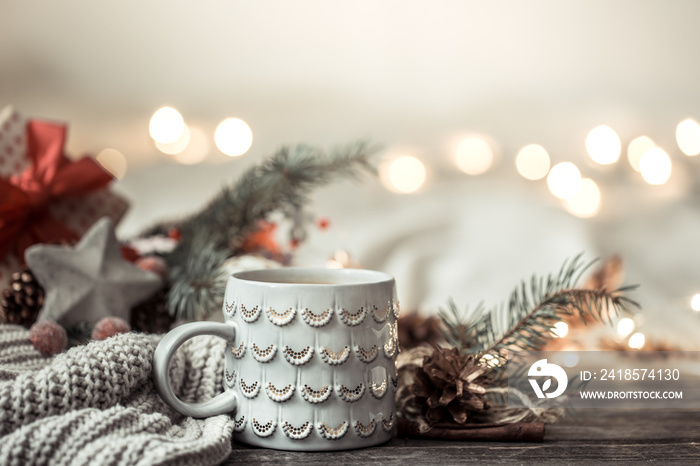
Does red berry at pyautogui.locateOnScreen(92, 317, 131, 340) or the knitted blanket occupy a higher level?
red berry at pyautogui.locateOnScreen(92, 317, 131, 340)

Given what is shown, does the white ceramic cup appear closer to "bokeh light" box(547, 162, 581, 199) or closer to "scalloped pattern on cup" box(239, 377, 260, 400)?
"scalloped pattern on cup" box(239, 377, 260, 400)

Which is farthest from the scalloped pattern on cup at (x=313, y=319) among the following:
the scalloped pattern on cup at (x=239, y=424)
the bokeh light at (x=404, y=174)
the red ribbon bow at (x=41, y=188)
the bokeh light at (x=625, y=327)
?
the bokeh light at (x=404, y=174)

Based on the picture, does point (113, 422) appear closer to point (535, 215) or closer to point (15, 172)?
point (15, 172)

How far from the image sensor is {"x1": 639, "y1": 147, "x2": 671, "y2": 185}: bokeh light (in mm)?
1403

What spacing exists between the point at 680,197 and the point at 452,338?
962mm

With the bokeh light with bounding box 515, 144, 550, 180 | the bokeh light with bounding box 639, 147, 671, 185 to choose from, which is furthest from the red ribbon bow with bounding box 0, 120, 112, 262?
the bokeh light with bounding box 639, 147, 671, 185

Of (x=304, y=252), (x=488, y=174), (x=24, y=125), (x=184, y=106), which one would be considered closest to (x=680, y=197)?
(x=488, y=174)

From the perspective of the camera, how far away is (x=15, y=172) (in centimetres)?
83

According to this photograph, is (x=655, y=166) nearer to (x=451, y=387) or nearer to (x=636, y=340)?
(x=636, y=340)

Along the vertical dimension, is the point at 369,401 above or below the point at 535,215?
below

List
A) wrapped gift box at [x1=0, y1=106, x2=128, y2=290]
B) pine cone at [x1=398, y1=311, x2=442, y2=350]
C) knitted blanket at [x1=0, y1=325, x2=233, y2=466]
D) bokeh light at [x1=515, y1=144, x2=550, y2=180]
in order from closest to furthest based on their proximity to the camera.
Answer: knitted blanket at [x1=0, y1=325, x2=233, y2=466] → wrapped gift box at [x1=0, y1=106, x2=128, y2=290] → pine cone at [x1=398, y1=311, x2=442, y2=350] → bokeh light at [x1=515, y1=144, x2=550, y2=180]

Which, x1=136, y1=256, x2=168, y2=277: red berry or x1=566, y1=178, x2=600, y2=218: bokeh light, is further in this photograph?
x1=566, y1=178, x2=600, y2=218: bokeh light

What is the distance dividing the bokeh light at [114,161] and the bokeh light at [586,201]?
103cm

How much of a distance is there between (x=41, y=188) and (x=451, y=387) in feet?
1.78
